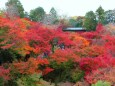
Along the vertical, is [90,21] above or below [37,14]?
below

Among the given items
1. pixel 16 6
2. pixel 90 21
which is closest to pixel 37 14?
pixel 16 6

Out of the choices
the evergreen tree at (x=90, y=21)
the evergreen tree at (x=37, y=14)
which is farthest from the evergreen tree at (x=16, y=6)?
the evergreen tree at (x=90, y=21)

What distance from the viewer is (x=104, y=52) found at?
24016 mm

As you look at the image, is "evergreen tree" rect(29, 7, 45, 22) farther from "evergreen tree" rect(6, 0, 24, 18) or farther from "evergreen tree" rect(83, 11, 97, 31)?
"evergreen tree" rect(83, 11, 97, 31)

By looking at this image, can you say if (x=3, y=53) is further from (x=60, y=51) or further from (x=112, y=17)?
(x=112, y=17)

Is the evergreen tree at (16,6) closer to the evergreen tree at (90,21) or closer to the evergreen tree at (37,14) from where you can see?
the evergreen tree at (37,14)

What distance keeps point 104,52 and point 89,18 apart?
21.4 m

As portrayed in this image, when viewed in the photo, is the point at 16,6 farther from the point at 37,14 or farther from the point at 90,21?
the point at 90,21

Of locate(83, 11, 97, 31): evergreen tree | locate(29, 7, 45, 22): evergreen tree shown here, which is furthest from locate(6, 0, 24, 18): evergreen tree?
locate(83, 11, 97, 31): evergreen tree

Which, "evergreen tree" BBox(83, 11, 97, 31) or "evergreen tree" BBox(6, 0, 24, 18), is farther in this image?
"evergreen tree" BBox(83, 11, 97, 31)

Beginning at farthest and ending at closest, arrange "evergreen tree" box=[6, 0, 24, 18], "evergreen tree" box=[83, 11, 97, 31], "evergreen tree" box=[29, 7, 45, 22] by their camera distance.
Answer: "evergreen tree" box=[29, 7, 45, 22] → "evergreen tree" box=[83, 11, 97, 31] → "evergreen tree" box=[6, 0, 24, 18]

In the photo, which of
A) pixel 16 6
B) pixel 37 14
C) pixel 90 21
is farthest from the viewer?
pixel 37 14

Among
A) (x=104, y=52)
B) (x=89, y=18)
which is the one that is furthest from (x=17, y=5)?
(x=104, y=52)

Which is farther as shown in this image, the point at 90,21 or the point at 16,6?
the point at 16,6
